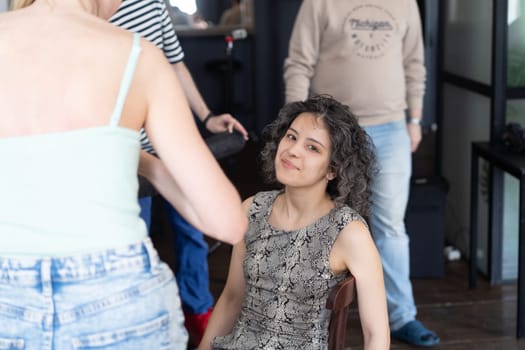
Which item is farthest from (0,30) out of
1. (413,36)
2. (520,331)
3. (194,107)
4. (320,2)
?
(520,331)

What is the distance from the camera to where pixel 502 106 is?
4.07 meters

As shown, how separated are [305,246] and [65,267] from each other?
1098 mm

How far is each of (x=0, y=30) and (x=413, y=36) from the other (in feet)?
8.08

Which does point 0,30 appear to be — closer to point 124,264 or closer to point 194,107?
point 124,264

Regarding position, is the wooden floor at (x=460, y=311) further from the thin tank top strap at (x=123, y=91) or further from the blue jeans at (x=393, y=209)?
the thin tank top strap at (x=123, y=91)

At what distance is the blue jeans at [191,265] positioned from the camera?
3303 millimetres

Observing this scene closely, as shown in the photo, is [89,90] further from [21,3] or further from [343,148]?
[343,148]

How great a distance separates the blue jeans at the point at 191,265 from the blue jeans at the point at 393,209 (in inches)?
27.4

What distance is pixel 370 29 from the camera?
3.35m

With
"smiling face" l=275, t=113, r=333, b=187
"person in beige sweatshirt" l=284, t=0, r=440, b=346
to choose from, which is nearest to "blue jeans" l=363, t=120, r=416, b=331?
"person in beige sweatshirt" l=284, t=0, r=440, b=346

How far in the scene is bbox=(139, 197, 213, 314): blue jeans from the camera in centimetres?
330

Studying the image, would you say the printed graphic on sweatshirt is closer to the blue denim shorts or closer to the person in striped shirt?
the person in striped shirt

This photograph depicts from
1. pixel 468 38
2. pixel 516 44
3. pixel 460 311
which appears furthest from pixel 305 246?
pixel 468 38

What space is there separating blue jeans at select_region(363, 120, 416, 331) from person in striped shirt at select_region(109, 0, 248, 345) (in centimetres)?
70
